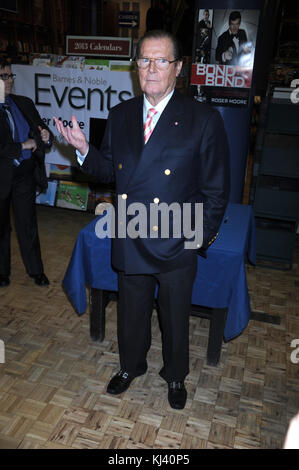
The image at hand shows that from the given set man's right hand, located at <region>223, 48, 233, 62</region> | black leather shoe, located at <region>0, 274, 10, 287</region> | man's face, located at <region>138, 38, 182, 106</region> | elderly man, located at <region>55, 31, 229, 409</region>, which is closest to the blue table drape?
elderly man, located at <region>55, 31, 229, 409</region>

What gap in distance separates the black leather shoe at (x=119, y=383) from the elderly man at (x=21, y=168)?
1.36 meters

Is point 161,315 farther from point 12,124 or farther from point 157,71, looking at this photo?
point 12,124

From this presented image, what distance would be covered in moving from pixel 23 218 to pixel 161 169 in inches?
71.0

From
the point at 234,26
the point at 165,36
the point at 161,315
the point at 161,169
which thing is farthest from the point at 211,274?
the point at 234,26

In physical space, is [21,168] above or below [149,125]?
below

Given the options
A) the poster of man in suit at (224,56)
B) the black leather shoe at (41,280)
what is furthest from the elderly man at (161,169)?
the poster of man in suit at (224,56)

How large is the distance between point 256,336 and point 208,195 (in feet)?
4.73

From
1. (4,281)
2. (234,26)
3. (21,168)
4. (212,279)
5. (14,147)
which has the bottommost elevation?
(4,281)

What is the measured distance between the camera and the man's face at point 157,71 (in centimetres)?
159

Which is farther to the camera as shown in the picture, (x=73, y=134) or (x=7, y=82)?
(x=7, y=82)

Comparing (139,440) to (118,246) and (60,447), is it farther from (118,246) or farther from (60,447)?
(118,246)

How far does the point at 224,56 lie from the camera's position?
3340 mm

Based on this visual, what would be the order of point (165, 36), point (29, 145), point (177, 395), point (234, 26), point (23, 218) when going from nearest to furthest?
point (165, 36), point (177, 395), point (29, 145), point (23, 218), point (234, 26)
